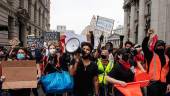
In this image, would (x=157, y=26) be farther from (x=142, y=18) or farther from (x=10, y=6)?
(x=142, y=18)

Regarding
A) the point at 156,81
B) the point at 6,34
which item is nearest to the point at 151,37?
the point at 156,81

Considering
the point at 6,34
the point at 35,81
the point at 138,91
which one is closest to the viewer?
the point at 138,91

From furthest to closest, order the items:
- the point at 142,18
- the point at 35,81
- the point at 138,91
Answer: the point at 142,18 → the point at 35,81 → the point at 138,91

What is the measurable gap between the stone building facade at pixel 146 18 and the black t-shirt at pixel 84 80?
66.9 ft

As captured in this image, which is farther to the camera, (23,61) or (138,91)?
(23,61)

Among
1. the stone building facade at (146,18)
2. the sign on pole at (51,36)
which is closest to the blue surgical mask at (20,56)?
the sign on pole at (51,36)

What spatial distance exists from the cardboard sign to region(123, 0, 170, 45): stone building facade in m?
19.6

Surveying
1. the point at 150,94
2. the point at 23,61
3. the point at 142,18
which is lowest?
the point at 150,94

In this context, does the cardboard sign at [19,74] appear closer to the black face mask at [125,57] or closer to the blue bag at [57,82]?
the blue bag at [57,82]

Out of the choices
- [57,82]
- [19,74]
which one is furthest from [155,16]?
[57,82]

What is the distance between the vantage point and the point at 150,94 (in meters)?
8.77

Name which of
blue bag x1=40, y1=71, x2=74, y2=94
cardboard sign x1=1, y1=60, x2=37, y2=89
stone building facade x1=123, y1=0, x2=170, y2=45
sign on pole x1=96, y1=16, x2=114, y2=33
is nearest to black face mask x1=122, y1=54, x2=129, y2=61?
blue bag x1=40, y1=71, x2=74, y2=94

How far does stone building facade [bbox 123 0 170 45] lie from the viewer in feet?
95.8

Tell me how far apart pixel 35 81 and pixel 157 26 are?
24820 millimetres
